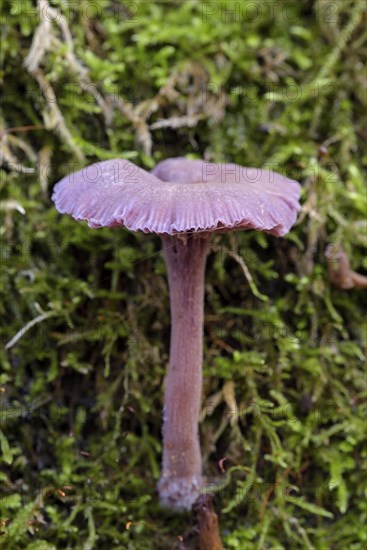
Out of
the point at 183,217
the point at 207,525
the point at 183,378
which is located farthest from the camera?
the point at 183,378

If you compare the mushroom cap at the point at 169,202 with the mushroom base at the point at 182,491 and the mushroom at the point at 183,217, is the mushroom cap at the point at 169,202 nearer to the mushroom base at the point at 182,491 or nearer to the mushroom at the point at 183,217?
the mushroom at the point at 183,217

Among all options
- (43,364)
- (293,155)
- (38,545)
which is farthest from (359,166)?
(38,545)

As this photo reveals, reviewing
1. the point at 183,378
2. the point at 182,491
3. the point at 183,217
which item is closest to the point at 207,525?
the point at 182,491

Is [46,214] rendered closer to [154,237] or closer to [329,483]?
[154,237]

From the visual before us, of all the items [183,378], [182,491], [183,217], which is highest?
[183,217]

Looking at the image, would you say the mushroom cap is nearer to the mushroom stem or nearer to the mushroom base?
the mushroom stem

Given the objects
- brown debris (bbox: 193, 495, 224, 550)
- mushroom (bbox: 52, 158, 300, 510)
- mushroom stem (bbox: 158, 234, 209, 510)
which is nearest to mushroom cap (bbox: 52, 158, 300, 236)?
mushroom (bbox: 52, 158, 300, 510)

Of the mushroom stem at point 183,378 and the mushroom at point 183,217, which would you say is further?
the mushroom stem at point 183,378

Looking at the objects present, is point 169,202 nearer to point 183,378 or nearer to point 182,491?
point 183,378

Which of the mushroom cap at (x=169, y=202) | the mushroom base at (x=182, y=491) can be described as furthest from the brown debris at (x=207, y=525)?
the mushroom cap at (x=169, y=202)
